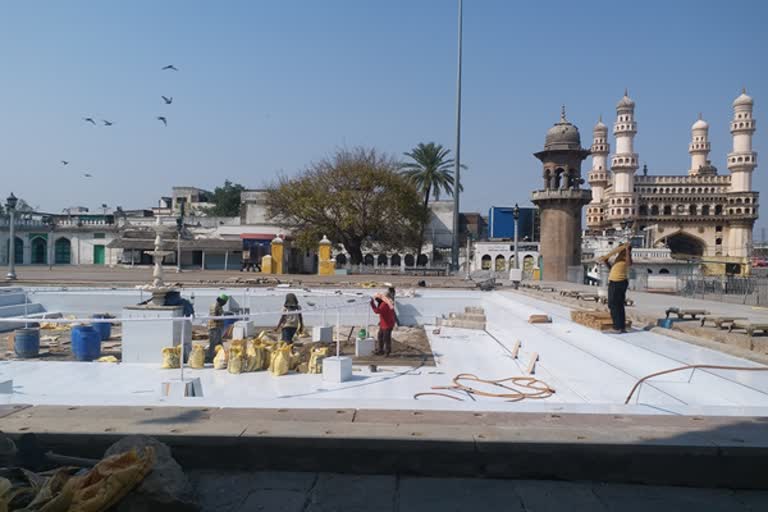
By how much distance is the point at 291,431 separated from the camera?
3008 millimetres

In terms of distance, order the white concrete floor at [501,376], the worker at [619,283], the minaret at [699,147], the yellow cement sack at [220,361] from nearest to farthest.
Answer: the white concrete floor at [501,376] < the worker at [619,283] < the yellow cement sack at [220,361] < the minaret at [699,147]

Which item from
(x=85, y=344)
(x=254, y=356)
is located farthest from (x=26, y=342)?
(x=254, y=356)

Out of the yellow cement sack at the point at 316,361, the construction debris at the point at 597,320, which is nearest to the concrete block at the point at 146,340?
the yellow cement sack at the point at 316,361

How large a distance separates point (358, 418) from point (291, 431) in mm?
547

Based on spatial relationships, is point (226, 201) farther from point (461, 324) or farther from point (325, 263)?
point (461, 324)

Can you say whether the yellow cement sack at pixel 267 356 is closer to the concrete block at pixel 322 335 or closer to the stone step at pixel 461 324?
the concrete block at pixel 322 335

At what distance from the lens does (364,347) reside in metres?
10.5

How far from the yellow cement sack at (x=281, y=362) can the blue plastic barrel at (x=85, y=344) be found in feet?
10.6

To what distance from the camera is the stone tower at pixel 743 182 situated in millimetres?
70500

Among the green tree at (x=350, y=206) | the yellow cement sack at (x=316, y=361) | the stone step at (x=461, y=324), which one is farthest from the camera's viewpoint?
the green tree at (x=350, y=206)

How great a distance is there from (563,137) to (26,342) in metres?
26.5

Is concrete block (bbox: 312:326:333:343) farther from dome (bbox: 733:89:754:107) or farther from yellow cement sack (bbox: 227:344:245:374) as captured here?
dome (bbox: 733:89:754:107)

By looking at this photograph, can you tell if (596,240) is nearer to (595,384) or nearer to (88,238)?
(88,238)

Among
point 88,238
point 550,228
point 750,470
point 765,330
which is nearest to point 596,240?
point 550,228
